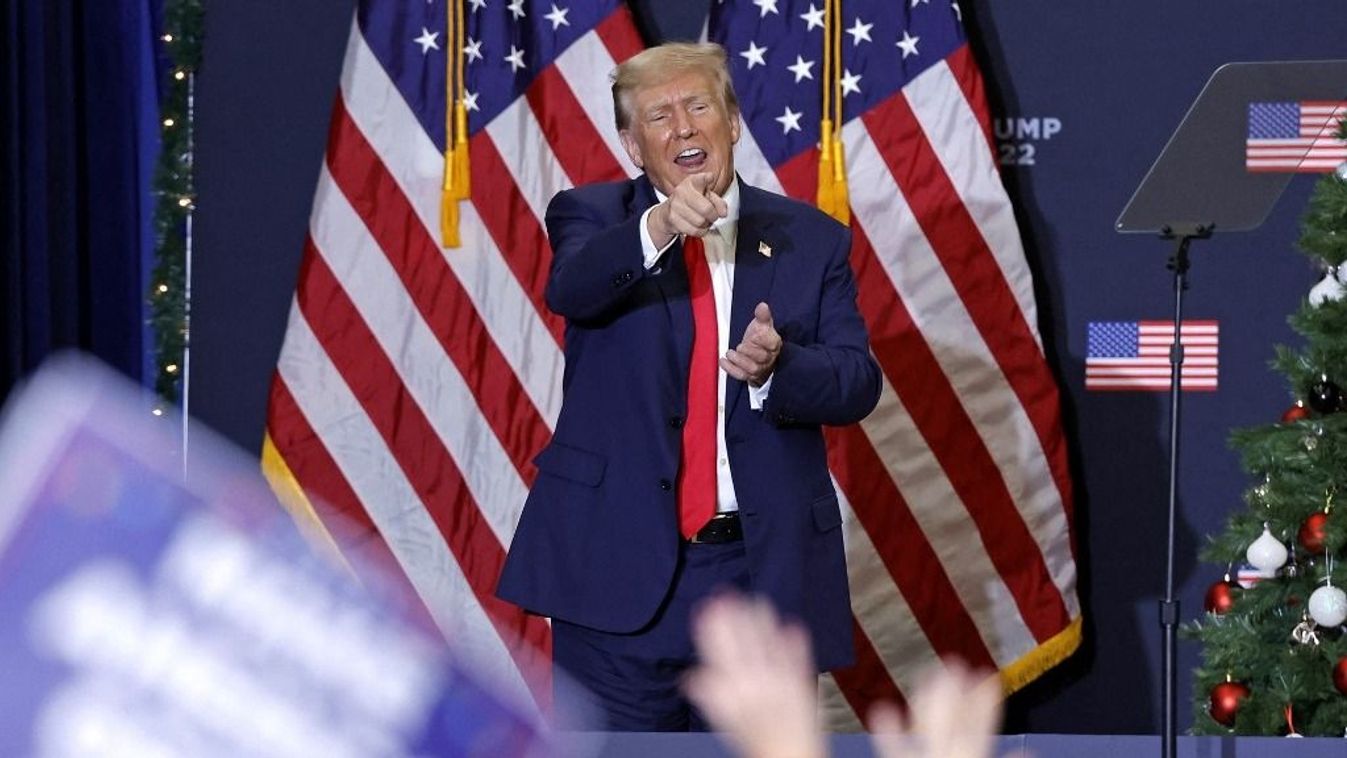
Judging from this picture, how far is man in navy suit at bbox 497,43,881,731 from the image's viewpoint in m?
2.65

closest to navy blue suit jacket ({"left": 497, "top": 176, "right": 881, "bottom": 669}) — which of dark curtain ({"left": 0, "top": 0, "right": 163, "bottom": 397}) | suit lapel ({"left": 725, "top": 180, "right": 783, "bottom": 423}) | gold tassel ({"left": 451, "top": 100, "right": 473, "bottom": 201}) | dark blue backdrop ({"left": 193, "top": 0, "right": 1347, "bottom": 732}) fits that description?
suit lapel ({"left": 725, "top": 180, "right": 783, "bottom": 423})

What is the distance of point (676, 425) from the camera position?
2684mm

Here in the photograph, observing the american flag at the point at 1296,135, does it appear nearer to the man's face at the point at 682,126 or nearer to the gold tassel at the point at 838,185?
the gold tassel at the point at 838,185

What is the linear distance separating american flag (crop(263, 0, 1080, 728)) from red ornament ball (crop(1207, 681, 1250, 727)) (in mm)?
1080

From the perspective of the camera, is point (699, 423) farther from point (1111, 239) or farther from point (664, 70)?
point (1111, 239)

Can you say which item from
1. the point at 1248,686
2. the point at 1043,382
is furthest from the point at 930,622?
the point at 1248,686

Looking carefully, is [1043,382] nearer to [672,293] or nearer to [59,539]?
[672,293]

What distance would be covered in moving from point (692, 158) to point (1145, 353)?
2195 millimetres

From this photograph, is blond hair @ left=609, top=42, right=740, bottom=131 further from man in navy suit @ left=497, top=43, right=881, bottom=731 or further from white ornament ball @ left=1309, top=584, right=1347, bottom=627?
white ornament ball @ left=1309, top=584, right=1347, bottom=627

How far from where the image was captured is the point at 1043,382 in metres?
4.36

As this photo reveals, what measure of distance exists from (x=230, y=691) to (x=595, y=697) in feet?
7.31

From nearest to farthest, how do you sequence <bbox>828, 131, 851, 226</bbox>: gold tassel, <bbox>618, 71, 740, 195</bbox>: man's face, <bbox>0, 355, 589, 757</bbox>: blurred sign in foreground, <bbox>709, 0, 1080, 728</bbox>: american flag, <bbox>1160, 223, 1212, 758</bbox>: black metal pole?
<bbox>0, 355, 589, 757</bbox>: blurred sign in foreground, <bbox>1160, 223, 1212, 758</bbox>: black metal pole, <bbox>618, 71, 740, 195</bbox>: man's face, <bbox>828, 131, 851, 226</bbox>: gold tassel, <bbox>709, 0, 1080, 728</bbox>: american flag

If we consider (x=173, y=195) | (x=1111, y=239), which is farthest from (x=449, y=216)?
(x=1111, y=239)

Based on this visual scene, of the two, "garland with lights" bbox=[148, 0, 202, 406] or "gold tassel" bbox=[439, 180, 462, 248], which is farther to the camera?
"garland with lights" bbox=[148, 0, 202, 406]
